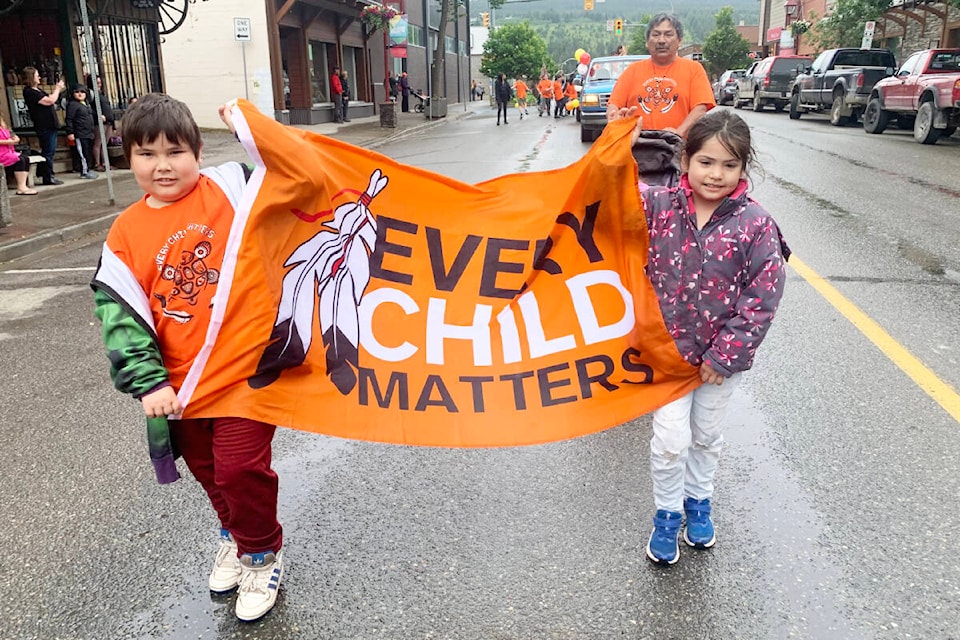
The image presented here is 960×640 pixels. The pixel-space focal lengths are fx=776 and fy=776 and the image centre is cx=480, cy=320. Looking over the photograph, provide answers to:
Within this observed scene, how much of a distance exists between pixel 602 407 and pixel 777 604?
2.67ft

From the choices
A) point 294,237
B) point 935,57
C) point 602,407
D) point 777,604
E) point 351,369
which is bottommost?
point 777,604

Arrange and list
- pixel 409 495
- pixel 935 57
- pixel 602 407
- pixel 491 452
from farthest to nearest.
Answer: pixel 935 57, pixel 491 452, pixel 409 495, pixel 602 407

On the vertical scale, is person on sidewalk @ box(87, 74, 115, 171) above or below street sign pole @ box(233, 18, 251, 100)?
below

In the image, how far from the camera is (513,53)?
75.9 m

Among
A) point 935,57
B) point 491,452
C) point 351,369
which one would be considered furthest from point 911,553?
point 935,57

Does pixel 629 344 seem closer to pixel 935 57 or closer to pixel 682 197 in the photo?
pixel 682 197

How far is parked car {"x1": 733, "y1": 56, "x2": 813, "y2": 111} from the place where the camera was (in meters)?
28.6

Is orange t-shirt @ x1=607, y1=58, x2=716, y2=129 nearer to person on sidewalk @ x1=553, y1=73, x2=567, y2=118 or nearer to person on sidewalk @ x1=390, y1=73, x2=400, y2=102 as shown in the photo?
person on sidewalk @ x1=553, y1=73, x2=567, y2=118

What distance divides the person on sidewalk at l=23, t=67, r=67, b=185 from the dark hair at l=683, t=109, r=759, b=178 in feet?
39.6

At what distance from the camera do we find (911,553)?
266 cm

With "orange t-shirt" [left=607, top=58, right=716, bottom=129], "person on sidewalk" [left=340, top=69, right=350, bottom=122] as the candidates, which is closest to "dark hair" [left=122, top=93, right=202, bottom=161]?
"orange t-shirt" [left=607, top=58, right=716, bottom=129]

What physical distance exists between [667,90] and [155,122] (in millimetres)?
3393

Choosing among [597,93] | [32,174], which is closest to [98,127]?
[32,174]

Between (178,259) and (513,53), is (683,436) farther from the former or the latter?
(513,53)
